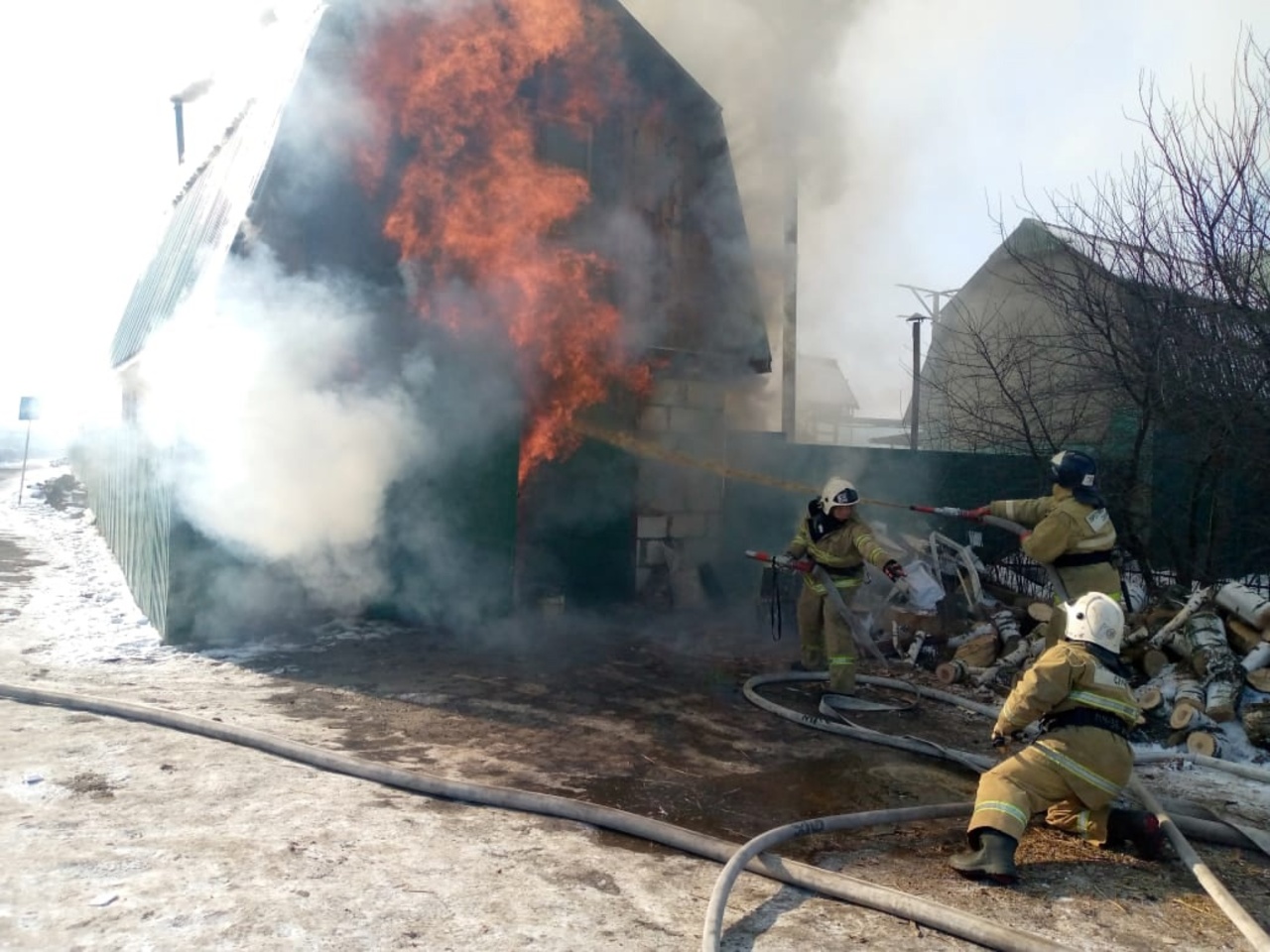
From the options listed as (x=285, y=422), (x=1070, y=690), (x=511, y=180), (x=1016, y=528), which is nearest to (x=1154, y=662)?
(x=1016, y=528)

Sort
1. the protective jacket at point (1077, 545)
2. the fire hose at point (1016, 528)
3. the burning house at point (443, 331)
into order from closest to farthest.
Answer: the protective jacket at point (1077, 545) < the fire hose at point (1016, 528) < the burning house at point (443, 331)

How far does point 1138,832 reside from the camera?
4195mm

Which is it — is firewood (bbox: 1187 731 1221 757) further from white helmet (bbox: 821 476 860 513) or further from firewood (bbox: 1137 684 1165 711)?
white helmet (bbox: 821 476 860 513)

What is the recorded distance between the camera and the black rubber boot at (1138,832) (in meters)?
4.16

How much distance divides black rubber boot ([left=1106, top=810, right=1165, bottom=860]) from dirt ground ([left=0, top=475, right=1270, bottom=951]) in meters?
0.07

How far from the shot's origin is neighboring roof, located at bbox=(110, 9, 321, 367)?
8.26 metres

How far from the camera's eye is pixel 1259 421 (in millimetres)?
7473

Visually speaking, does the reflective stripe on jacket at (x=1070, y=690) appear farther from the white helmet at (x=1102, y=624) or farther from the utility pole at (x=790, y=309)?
the utility pole at (x=790, y=309)

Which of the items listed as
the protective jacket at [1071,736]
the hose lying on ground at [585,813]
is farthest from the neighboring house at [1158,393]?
the hose lying on ground at [585,813]

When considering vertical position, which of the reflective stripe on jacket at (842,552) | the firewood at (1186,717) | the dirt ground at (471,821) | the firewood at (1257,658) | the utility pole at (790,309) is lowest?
the dirt ground at (471,821)

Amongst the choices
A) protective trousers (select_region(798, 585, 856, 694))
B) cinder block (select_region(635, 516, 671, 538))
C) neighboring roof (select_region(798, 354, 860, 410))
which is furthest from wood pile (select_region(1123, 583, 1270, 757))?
neighboring roof (select_region(798, 354, 860, 410))

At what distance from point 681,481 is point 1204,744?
6075mm

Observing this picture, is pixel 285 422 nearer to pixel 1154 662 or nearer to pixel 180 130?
pixel 1154 662

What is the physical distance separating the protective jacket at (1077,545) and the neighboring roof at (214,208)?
683cm
